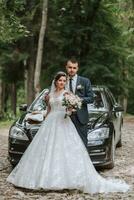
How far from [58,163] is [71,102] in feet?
3.38

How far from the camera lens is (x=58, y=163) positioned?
27.0ft

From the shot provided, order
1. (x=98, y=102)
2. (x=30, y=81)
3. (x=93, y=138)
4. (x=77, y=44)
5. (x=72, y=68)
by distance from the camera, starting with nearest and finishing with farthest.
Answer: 1. (x=72, y=68)
2. (x=93, y=138)
3. (x=98, y=102)
4. (x=30, y=81)
5. (x=77, y=44)

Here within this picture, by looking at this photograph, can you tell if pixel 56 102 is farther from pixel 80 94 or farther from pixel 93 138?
pixel 93 138

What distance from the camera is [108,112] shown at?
1116cm

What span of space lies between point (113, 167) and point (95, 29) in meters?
18.4

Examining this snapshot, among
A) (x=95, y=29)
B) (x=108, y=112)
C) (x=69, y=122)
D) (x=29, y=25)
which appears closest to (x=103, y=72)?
(x=95, y=29)

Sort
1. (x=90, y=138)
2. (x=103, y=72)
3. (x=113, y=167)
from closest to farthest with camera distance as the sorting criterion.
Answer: (x=90, y=138), (x=113, y=167), (x=103, y=72)

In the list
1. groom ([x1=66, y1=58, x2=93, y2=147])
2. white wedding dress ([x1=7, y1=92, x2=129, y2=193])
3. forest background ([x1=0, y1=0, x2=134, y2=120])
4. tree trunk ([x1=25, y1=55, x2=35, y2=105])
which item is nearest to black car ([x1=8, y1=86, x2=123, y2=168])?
groom ([x1=66, y1=58, x2=93, y2=147])

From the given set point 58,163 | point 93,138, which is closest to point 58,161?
point 58,163

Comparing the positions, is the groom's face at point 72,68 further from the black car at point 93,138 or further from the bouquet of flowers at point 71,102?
the black car at point 93,138

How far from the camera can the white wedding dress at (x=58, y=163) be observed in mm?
8125

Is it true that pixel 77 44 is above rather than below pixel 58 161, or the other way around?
above

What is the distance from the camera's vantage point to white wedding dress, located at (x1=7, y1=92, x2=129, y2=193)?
812 cm

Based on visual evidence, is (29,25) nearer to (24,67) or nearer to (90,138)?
(24,67)
